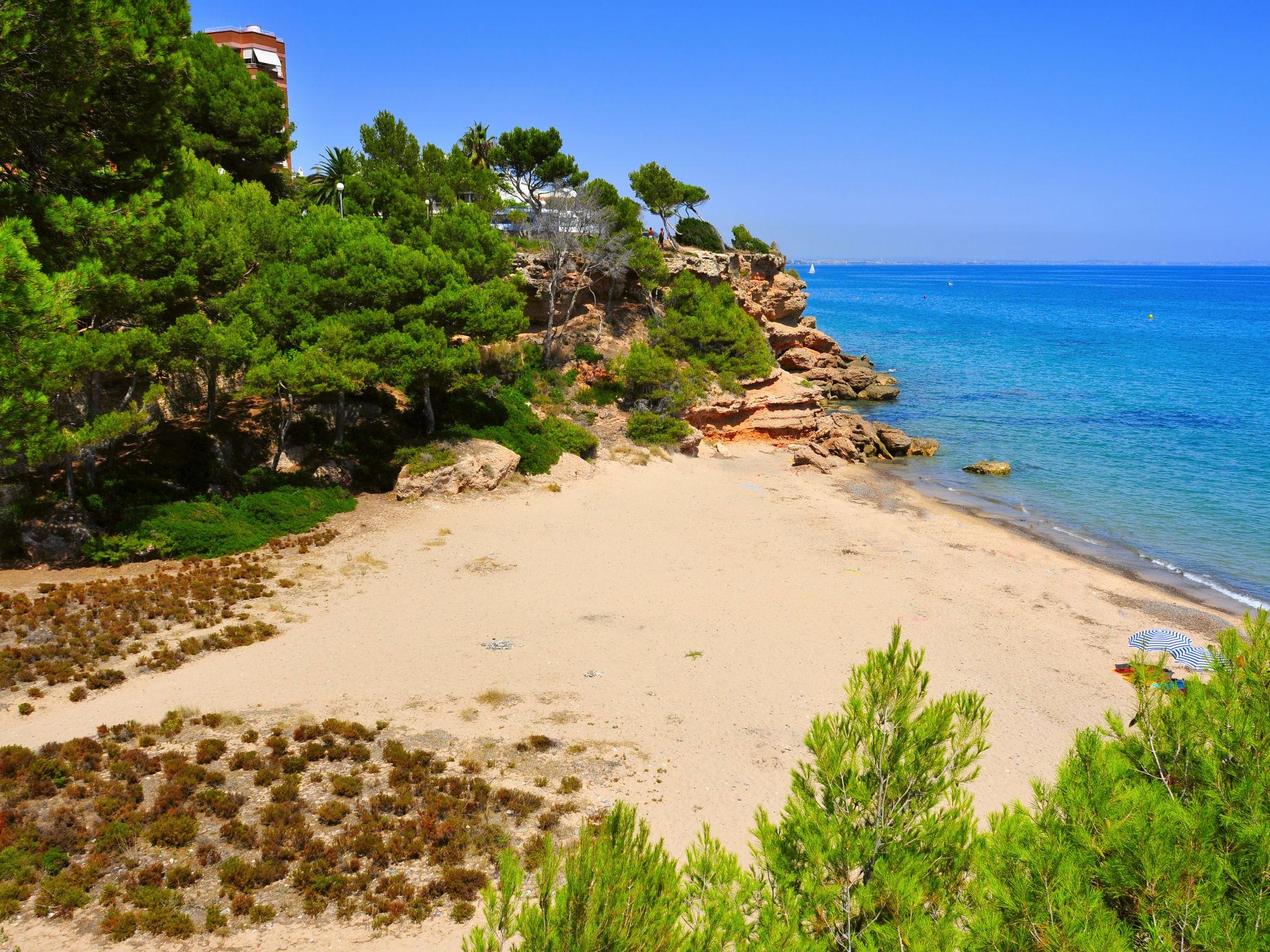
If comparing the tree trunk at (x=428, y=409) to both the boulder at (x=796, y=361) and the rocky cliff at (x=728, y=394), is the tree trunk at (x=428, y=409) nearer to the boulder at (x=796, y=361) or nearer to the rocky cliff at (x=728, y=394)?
the rocky cliff at (x=728, y=394)

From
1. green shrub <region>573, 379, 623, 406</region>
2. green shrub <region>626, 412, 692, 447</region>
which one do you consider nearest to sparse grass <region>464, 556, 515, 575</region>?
green shrub <region>626, 412, 692, 447</region>

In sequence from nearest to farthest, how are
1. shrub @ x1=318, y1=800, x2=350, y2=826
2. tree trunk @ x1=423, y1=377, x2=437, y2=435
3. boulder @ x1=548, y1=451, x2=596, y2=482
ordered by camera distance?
shrub @ x1=318, y1=800, x2=350, y2=826 → tree trunk @ x1=423, y1=377, x2=437, y2=435 → boulder @ x1=548, y1=451, x2=596, y2=482

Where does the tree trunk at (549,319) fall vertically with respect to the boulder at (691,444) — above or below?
above

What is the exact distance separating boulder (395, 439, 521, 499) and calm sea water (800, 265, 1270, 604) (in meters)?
19.7

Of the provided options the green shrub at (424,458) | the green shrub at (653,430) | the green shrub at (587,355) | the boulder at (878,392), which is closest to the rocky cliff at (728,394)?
the green shrub at (587,355)

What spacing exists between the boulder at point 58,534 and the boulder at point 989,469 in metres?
34.5

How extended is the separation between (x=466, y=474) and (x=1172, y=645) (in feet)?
67.1

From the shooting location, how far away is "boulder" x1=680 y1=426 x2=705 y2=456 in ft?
112

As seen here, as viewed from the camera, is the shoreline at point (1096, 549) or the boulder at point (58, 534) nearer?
the boulder at point (58, 534)

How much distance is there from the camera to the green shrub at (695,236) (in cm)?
5112

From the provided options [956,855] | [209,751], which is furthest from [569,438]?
[956,855]

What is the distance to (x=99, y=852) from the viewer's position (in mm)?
9438

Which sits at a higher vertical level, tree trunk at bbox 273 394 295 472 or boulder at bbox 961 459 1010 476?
tree trunk at bbox 273 394 295 472

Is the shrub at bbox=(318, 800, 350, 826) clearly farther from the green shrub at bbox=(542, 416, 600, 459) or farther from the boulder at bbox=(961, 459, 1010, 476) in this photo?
the boulder at bbox=(961, 459, 1010, 476)
